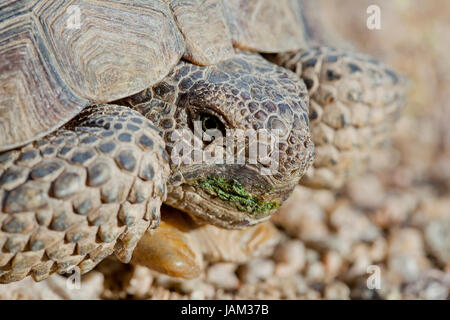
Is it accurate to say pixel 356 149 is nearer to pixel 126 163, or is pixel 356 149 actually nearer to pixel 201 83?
pixel 201 83

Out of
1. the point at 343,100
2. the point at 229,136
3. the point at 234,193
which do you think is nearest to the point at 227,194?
the point at 234,193

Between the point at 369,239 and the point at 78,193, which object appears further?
the point at 369,239

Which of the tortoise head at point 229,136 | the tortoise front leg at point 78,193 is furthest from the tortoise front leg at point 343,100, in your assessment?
the tortoise front leg at point 78,193

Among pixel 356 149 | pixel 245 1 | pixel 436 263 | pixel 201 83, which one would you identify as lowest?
pixel 436 263

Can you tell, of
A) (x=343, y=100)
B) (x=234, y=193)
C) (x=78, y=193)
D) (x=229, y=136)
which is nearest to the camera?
(x=78, y=193)

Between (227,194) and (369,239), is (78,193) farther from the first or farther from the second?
(369,239)

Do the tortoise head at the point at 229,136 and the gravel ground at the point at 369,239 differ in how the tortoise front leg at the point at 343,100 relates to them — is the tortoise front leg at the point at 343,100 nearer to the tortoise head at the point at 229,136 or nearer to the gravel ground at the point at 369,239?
the gravel ground at the point at 369,239
